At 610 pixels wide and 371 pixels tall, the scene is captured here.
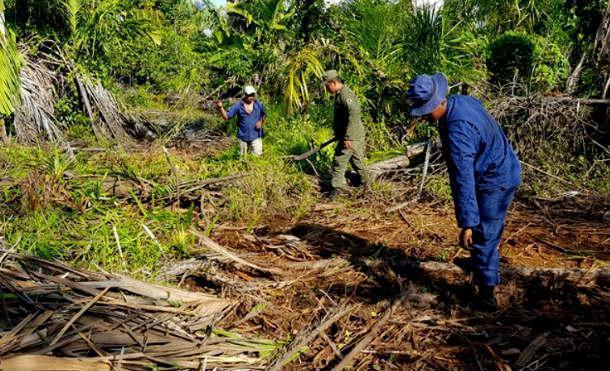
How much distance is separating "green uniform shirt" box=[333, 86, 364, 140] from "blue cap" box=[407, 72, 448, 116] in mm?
3082

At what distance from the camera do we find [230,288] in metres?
3.62

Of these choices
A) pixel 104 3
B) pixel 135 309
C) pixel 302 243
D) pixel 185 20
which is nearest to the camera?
pixel 135 309

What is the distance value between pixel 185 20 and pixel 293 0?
40.7 ft

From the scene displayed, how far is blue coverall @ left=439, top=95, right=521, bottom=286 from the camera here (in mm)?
3002

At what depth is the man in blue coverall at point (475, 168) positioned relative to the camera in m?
3.00

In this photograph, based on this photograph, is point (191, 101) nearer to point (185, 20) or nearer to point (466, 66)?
point (466, 66)

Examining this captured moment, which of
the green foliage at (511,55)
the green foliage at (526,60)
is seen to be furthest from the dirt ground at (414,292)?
the green foliage at (511,55)

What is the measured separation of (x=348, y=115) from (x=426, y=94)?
318 cm

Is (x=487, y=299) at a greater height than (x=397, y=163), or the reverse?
(x=397, y=163)

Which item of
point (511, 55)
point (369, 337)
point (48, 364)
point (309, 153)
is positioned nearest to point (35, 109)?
point (309, 153)

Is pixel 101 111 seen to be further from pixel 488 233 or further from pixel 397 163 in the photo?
pixel 488 233

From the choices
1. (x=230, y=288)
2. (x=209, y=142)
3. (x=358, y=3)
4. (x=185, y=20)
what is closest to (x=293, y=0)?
(x=358, y=3)

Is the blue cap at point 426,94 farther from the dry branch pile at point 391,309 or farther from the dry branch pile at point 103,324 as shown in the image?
the dry branch pile at point 103,324

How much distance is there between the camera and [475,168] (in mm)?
3176
